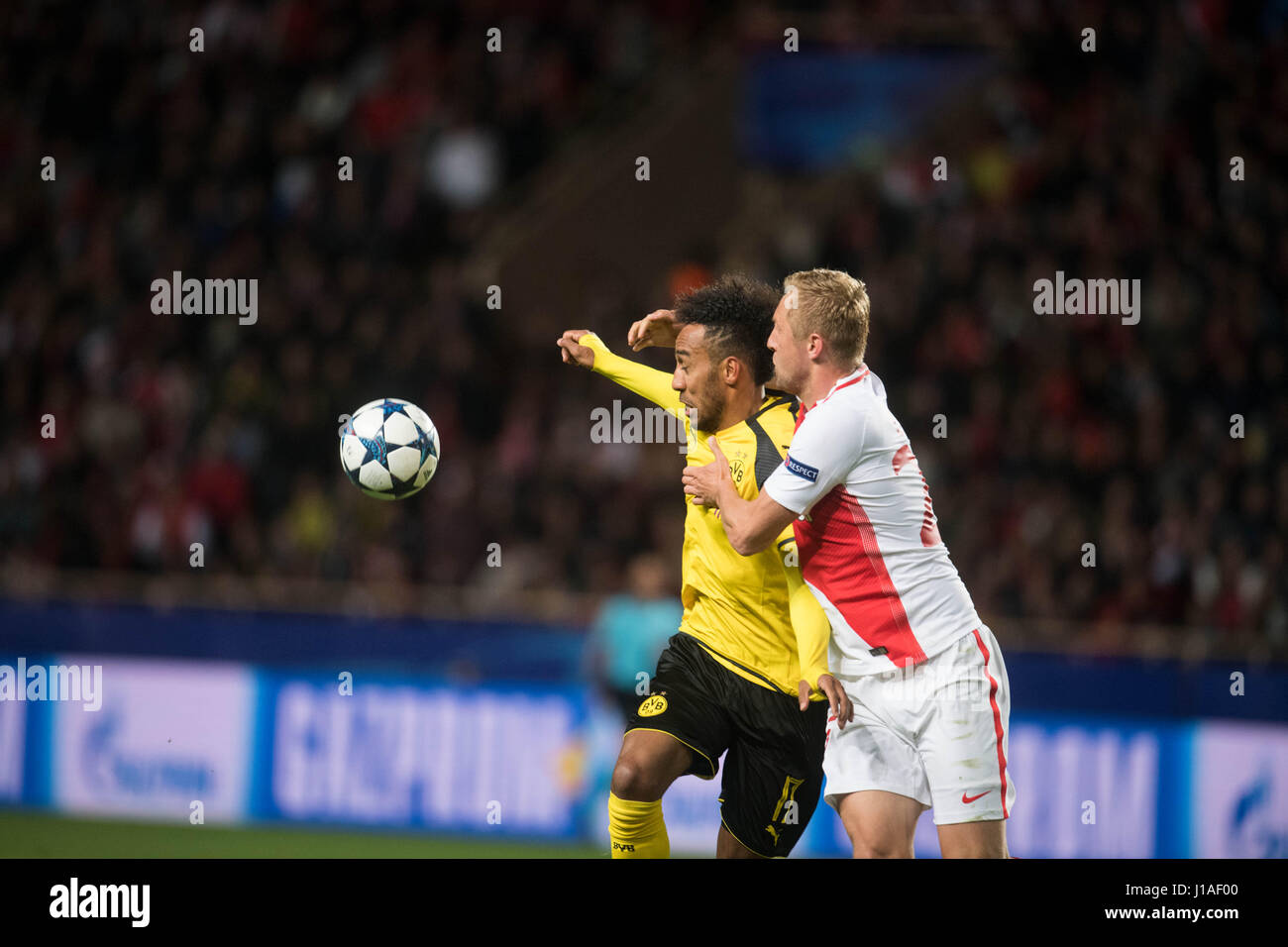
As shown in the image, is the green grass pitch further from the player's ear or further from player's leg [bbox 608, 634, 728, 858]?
the player's ear

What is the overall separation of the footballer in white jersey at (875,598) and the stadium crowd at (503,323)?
668 cm

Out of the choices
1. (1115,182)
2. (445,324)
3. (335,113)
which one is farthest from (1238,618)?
(335,113)

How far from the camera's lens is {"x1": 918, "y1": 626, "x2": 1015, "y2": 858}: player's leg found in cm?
499

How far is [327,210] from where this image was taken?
15.7 m

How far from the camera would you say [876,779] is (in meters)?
5.12

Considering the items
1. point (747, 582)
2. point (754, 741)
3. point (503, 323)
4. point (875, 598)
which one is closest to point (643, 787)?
point (754, 741)

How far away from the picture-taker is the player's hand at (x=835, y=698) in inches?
203

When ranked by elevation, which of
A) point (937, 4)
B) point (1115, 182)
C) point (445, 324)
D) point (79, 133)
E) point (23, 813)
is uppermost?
point (937, 4)

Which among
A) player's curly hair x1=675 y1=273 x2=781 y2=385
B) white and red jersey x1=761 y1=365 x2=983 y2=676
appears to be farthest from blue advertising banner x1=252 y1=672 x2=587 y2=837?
white and red jersey x1=761 y1=365 x2=983 y2=676

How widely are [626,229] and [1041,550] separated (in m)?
6.91

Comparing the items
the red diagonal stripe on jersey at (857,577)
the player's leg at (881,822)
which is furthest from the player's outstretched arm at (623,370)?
the player's leg at (881,822)

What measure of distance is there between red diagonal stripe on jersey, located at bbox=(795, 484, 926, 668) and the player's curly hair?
774 mm

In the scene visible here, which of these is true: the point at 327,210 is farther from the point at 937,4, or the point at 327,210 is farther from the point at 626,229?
the point at 937,4

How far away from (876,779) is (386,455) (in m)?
2.55
